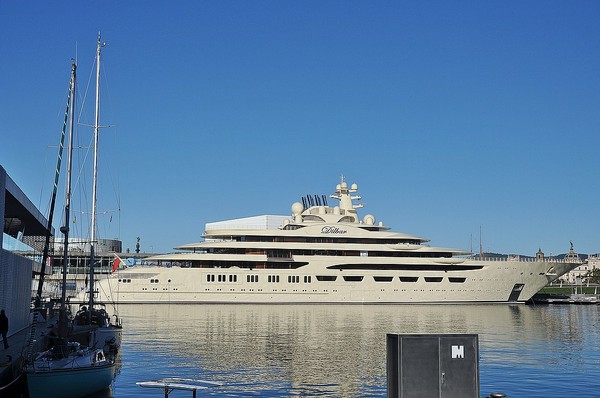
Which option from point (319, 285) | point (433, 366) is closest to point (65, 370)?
point (433, 366)

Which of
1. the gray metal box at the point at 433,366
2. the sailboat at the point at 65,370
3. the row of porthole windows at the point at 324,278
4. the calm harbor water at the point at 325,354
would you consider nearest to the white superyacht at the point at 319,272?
the row of porthole windows at the point at 324,278

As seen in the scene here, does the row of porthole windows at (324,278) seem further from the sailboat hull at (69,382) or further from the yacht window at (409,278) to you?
the sailboat hull at (69,382)

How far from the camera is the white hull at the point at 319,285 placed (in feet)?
225

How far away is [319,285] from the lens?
70.2 metres

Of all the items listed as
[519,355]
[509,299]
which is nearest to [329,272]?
[509,299]

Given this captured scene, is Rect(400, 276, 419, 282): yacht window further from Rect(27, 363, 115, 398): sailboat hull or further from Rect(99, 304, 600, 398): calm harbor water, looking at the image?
Rect(27, 363, 115, 398): sailboat hull

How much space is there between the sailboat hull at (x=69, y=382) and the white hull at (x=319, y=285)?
162 feet

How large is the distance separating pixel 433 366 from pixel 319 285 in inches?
2448

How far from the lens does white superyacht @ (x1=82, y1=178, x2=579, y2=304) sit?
68.8 metres

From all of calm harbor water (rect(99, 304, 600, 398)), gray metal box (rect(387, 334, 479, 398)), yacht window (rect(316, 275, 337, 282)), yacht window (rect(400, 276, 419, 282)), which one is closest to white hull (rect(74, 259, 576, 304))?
yacht window (rect(400, 276, 419, 282))

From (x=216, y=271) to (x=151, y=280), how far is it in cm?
631

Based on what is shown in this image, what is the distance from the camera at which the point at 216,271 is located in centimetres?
6919

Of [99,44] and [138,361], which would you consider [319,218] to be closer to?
[99,44]

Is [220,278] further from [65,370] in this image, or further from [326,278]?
[65,370]
